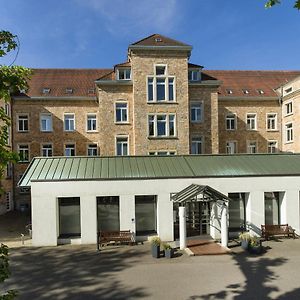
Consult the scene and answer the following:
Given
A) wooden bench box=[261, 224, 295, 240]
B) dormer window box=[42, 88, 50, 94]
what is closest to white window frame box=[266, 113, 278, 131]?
wooden bench box=[261, 224, 295, 240]

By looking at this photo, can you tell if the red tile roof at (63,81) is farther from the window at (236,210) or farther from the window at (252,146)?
the window at (236,210)

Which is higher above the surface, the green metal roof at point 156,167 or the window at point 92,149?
the window at point 92,149

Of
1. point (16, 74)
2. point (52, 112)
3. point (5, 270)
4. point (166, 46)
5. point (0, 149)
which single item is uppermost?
point (166, 46)

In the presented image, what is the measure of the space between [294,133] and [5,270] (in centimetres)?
3569

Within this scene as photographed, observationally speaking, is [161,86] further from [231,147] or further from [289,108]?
[289,108]

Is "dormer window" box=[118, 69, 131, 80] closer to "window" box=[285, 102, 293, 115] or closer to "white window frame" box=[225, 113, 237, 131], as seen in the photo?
"white window frame" box=[225, 113, 237, 131]

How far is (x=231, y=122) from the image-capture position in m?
38.1

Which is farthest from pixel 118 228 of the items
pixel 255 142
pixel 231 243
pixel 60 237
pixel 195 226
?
pixel 255 142

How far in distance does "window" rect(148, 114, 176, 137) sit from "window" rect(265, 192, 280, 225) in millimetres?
12091

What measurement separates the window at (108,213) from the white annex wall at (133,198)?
64 cm

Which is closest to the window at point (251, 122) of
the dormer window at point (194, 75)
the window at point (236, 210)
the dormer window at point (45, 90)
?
the dormer window at point (194, 75)

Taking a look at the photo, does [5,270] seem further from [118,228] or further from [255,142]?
[255,142]

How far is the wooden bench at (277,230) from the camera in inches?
765

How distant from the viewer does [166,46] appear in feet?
97.0
